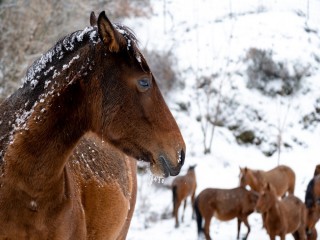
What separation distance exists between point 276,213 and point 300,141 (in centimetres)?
739

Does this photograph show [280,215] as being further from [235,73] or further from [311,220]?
[235,73]

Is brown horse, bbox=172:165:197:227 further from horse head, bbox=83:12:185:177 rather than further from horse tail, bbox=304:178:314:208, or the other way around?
horse head, bbox=83:12:185:177

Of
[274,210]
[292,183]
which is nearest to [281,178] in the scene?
[292,183]

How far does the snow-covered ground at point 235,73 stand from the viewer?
42.4ft

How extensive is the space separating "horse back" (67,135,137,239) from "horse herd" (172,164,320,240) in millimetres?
4596

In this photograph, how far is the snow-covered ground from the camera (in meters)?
12.9

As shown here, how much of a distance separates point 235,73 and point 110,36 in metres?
14.1

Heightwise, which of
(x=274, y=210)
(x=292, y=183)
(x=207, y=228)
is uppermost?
(x=274, y=210)

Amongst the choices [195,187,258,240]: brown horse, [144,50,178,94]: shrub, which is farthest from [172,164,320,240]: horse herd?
[144,50,178,94]: shrub

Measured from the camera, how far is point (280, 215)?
23.0 feet

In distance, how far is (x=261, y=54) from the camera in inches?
619

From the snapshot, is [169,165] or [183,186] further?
[183,186]

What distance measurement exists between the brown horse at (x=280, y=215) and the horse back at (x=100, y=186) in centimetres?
450

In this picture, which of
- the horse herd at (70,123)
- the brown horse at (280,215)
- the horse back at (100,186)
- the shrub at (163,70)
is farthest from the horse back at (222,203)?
the shrub at (163,70)
